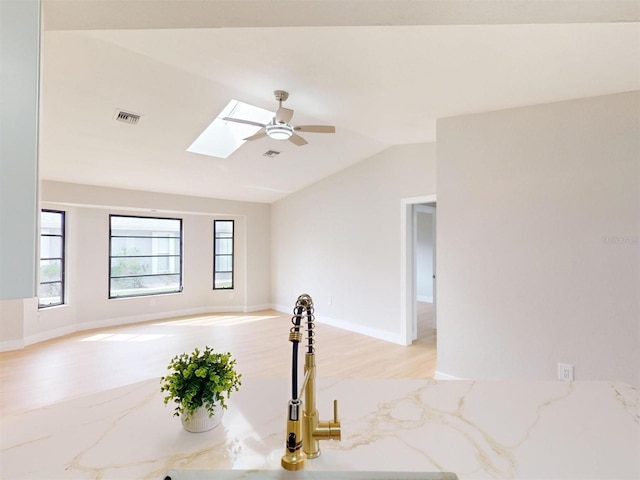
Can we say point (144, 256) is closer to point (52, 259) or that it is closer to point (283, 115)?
point (52, 259)

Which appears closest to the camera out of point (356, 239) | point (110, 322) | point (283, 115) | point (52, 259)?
point (283, 115)

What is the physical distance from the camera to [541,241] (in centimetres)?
270

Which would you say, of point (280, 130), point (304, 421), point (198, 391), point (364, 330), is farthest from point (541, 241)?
point (364, 330)

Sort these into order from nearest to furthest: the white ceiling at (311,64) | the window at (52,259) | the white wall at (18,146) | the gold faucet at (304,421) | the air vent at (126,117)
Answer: the white wall at (18,146)
the gold faucet at (304,421)
the white ceiling at (311,64)
the air vent at (126,117)
the window at (52,259)

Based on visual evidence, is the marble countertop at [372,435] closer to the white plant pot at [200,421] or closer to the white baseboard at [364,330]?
the white plant pot at [200,421]

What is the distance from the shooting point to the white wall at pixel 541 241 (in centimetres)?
237

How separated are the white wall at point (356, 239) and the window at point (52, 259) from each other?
3702 millimetres

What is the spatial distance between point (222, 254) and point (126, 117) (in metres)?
4.01

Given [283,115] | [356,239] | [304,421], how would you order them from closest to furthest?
[304,421] → [283,115] → [356,239]

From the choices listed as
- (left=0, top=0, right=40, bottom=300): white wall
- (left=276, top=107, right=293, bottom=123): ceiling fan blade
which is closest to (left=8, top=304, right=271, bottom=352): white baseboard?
(left=276, top=107, right=293, bottom=123): ceiling fan blade

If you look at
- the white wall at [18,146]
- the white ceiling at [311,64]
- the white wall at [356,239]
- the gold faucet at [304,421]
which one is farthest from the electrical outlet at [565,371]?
the white wall at [18,146]

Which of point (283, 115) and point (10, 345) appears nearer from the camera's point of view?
point (283, 115)

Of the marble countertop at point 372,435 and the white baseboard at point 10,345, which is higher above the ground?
the marble countertop at point 372,435

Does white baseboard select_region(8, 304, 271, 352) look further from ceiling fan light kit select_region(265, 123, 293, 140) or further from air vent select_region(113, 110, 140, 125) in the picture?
ceiling fan light kit select_region(265, 123, 293, 140)
